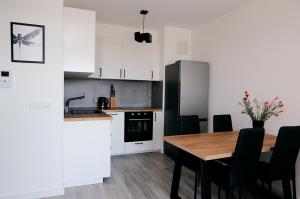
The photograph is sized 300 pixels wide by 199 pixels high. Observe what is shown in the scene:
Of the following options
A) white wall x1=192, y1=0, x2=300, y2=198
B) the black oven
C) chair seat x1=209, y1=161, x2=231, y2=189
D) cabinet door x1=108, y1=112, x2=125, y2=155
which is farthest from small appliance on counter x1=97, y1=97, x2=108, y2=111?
chair seat x1=209, y1=161, x2=231, y2=189

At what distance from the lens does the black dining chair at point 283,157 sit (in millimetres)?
1966

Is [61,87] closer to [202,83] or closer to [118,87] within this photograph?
[118,87]

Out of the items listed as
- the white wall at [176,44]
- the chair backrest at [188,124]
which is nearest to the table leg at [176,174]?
the chair backrest at [188,124]

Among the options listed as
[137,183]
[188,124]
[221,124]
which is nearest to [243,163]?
[188,124]

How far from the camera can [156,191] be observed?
2701 millimetres

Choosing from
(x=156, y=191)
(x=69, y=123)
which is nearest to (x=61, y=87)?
(x=69, y=123)

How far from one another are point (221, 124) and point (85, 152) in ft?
6.19

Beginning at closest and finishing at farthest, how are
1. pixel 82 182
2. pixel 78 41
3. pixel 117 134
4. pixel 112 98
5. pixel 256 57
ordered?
pixel 78 41 → pixel 82 182 → pixel 256 57 → pixel 117 134 → pixel 112 98

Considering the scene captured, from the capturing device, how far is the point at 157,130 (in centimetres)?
433

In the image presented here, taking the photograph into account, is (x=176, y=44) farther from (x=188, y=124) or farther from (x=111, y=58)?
(x=188, y=124)

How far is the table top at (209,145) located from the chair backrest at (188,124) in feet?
0.81

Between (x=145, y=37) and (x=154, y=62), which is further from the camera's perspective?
(x=154, y=62)

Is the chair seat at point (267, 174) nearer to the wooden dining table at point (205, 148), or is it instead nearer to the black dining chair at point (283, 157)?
the black dining chair at point (283, 157)

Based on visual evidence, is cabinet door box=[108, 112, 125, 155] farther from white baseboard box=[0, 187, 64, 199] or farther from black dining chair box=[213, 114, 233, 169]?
black dining chair box=[213, 114, 233, 169]
